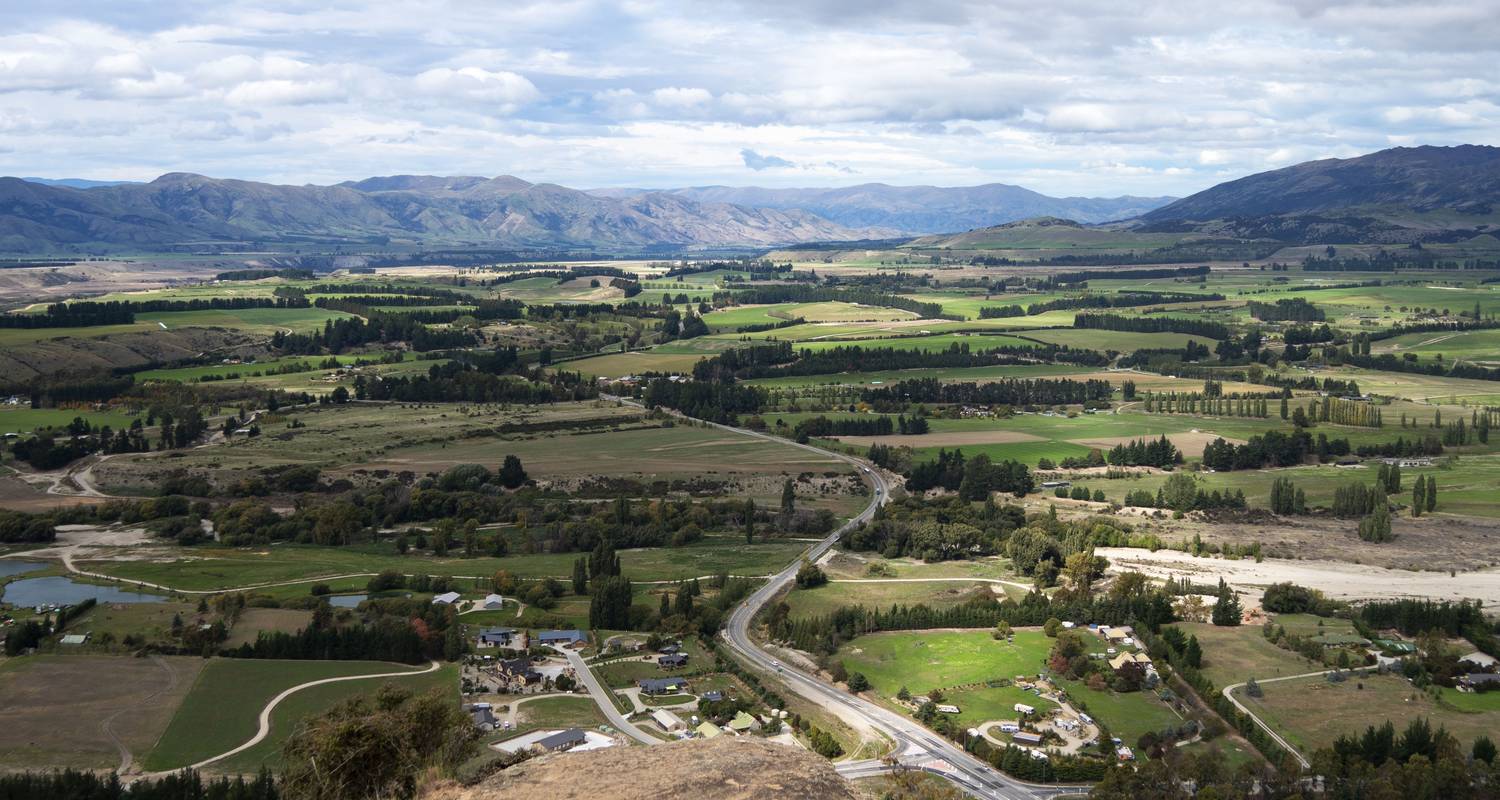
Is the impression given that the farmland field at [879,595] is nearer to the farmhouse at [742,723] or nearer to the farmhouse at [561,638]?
the farmhouse at [561,638]

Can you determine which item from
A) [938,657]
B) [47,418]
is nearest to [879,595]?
[938,657]

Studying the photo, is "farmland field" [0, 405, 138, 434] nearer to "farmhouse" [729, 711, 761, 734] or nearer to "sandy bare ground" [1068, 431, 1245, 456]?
"farmhouse" [729, 711, 761, 734]

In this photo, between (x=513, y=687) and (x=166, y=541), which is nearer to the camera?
(x=513, y=687)

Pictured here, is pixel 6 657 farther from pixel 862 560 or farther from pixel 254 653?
pixel 862 560

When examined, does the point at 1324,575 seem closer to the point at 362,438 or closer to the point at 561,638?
the point at 561,638

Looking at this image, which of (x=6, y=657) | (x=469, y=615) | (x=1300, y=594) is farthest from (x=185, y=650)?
(x=1300, y=594)
